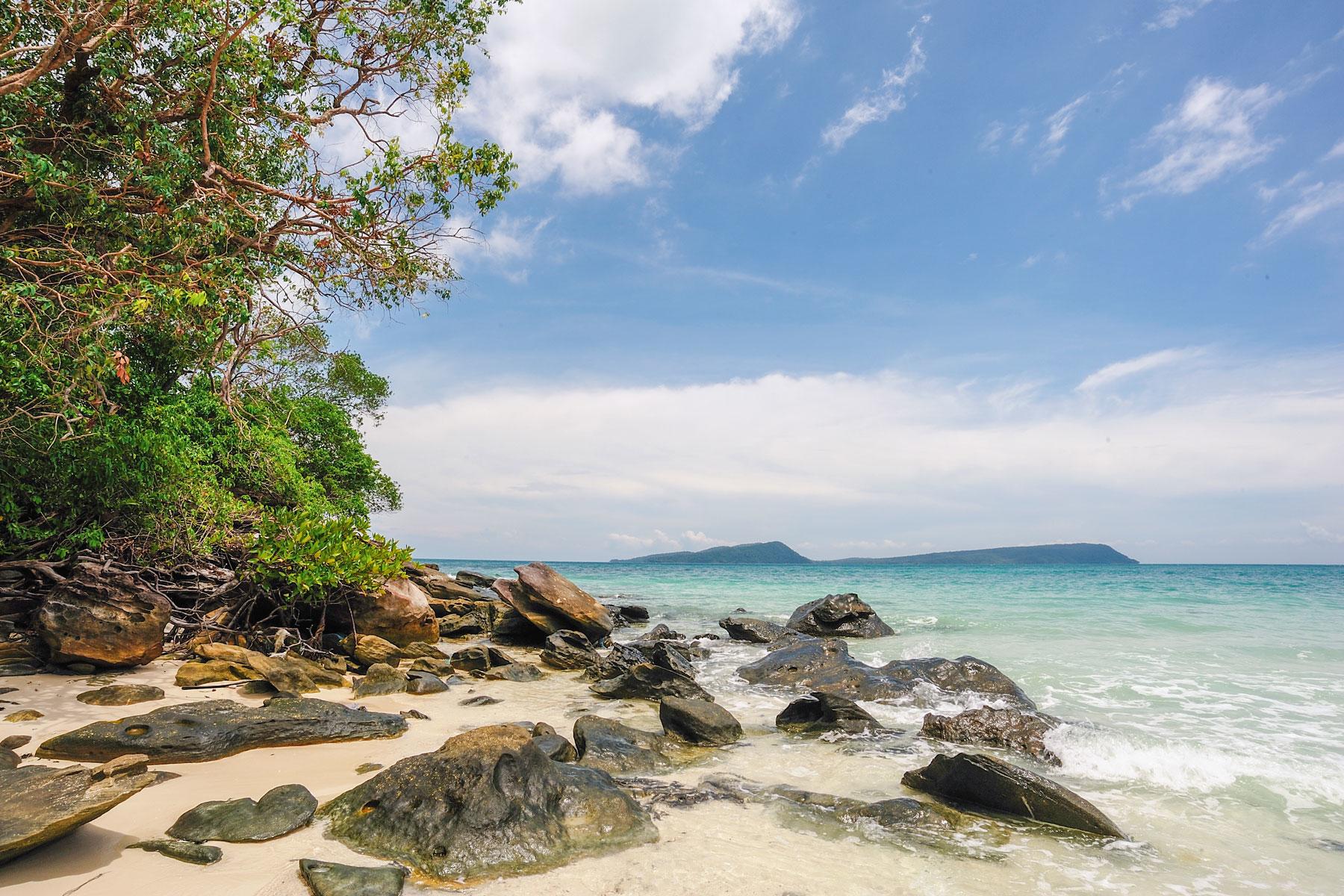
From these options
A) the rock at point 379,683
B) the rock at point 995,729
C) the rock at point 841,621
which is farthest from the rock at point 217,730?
the rock at point 841,621

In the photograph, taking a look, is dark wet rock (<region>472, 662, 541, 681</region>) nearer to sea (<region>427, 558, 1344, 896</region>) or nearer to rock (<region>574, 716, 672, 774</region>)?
sea (<region>427, 558, 1344, 896</region>)

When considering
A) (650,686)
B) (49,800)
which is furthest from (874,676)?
(49,800)

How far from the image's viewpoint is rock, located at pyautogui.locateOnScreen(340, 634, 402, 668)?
33.1 ft

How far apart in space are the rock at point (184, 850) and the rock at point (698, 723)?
4.64 m

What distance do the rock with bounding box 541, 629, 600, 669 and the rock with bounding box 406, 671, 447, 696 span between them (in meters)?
3.07

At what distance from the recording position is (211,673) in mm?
7832

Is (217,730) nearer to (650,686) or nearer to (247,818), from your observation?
(247,818)

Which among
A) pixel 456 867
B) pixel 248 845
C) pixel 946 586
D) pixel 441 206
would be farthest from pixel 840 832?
pixel 946 586

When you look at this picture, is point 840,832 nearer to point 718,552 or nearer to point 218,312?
point 218,312

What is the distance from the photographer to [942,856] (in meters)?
4.56

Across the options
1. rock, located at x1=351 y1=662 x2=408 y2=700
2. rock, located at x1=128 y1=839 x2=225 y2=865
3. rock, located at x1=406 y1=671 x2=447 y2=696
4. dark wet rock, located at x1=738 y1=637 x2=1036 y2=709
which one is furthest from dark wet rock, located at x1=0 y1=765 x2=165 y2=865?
dark wet rock, located at x1=738 y1=637 x2=1036 y2=709

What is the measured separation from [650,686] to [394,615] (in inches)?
191

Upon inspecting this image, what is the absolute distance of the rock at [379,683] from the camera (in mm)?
8375

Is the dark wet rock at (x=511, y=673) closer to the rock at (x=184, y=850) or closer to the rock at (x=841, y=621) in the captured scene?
the rock at (x=184, y=850)
